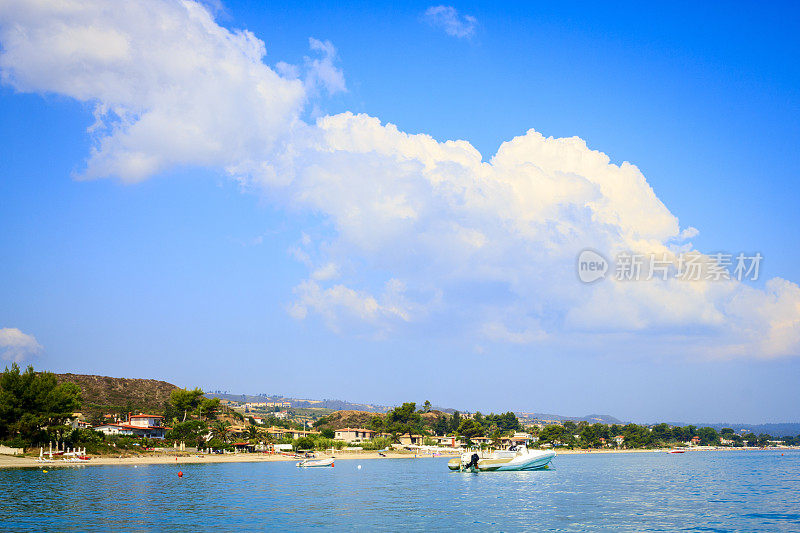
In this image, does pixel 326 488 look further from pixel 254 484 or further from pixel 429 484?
pixel 429 484

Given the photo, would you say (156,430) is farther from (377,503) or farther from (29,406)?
(377,503)

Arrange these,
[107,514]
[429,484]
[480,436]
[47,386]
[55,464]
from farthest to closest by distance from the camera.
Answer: [480,436]
[47,386]
[55,464]
[429,484]
[107,514]

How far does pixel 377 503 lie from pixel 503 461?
46.6 m

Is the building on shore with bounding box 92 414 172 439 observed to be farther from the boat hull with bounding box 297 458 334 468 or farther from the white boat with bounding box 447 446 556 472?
the white boat with bounding box 447 446 556 472

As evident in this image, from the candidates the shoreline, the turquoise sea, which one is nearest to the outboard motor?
the turquoise sea

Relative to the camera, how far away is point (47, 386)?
8506 centimetres

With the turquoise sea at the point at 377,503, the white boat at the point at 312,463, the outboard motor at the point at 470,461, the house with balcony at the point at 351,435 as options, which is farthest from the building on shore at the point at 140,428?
the outboard motor at the point at 470,461

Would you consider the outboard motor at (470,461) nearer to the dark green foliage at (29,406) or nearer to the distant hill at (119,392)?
the dark green foliage at (29,406)

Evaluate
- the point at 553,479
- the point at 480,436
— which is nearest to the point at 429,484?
the point at 553,479

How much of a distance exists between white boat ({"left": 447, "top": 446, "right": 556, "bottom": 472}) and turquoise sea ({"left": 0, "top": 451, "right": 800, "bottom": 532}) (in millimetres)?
15086

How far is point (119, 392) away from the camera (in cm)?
18500

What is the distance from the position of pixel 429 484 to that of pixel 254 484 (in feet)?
64.1

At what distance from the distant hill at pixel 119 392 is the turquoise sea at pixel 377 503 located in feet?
341

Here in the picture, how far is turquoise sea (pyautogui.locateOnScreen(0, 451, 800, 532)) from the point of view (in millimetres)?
39906
